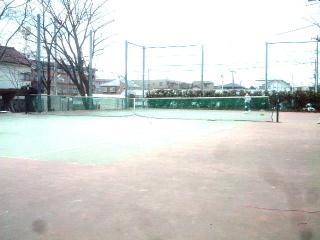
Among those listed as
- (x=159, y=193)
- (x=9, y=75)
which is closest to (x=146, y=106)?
(x=159, y=193)

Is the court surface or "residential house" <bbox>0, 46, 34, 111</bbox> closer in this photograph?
the court surface

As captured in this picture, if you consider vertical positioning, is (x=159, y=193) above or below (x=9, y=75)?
below

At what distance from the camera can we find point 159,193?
4.64 meters

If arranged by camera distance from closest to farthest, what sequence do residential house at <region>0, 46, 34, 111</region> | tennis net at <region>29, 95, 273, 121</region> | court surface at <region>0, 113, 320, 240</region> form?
court surface at <region>0, 113, 320, 240</region>, tennis net at <region>29, 95, 273, 121</region>, residential house at <region>0, 46, 34, 111</region>

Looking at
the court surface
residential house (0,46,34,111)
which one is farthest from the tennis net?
the court surface

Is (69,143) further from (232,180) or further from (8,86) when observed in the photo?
(8,86)

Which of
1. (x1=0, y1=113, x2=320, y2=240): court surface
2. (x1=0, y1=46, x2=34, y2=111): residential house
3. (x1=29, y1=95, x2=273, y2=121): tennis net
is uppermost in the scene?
(x1=0, y1=46, x2=34, y2=111): residential house

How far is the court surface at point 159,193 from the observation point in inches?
135

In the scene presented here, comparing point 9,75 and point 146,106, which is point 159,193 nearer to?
point 146,106

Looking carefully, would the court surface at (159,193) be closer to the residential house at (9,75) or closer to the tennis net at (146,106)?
the tennis net at (146,106)

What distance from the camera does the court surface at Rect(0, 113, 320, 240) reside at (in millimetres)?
3418

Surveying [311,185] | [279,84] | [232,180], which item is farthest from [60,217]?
[279,84]

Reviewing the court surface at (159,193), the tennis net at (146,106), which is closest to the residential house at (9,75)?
the tennis net at (146,106)

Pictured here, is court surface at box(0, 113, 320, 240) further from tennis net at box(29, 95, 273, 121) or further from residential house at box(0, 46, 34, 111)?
residential house at box(0, 46, 34, 111)
